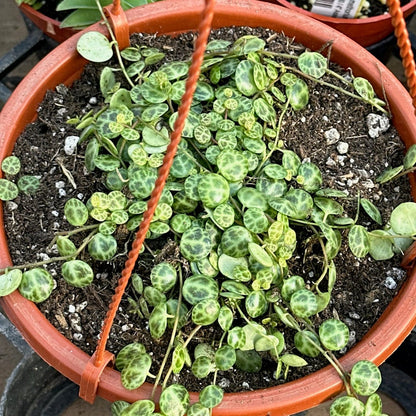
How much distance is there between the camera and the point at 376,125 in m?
1.35

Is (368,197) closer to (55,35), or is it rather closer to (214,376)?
(214,376)

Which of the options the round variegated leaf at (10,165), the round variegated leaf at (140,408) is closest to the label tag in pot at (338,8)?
the round variegated leaf at (10,165)

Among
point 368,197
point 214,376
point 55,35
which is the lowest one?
point 214,376

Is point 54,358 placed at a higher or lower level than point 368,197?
lower

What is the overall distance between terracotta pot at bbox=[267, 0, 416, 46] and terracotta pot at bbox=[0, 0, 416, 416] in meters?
0.15

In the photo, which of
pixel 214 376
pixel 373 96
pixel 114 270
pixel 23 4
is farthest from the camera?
pixel 23 4

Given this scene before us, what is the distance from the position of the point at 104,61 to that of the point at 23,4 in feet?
1.57

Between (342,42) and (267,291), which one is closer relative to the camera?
(267,291)

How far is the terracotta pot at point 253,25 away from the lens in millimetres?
1077

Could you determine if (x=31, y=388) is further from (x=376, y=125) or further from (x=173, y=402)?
A: (x=376, y=125)

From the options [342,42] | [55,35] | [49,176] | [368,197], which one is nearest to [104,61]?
[49,176]

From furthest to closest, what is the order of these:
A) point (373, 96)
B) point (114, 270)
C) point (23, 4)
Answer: point (23, 4) → point (373, 96) → point (114, 270)

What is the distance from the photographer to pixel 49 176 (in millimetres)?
1290

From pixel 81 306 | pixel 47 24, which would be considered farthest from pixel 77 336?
pixel 47 24
